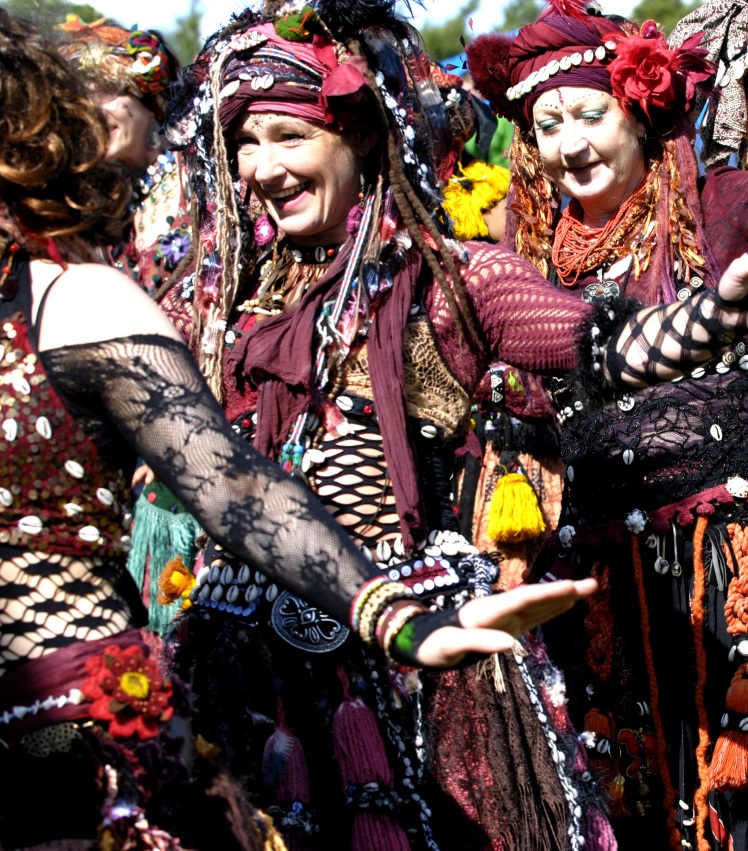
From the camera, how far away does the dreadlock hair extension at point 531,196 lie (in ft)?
14.7

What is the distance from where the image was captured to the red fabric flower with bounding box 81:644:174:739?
2059 mm

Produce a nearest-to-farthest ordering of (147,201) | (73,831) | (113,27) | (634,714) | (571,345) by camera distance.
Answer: (73,831) < (571,345) < (634,714) < (147,201) < (113,27)

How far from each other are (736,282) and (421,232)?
3.02 ft

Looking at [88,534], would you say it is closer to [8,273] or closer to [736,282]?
[8,273]

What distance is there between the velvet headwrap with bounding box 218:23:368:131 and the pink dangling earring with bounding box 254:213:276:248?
279mm

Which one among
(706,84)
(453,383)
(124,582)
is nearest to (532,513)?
(706,84)

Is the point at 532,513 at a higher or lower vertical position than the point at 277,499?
higher

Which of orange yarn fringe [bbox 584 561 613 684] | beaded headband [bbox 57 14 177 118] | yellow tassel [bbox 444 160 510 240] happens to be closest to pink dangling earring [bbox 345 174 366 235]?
orange yarn fringe [bbox 584 561 613 684]

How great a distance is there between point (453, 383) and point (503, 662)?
2.02 feet

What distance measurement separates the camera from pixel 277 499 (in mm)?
2188

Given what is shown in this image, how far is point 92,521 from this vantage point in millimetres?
2188

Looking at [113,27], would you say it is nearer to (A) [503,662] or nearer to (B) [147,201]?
(B) [147,201]

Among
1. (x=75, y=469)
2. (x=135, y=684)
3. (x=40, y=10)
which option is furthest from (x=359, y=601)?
(x=40, y=10)

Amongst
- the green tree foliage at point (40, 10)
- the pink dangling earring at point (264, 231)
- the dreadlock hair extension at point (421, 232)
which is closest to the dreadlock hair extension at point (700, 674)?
the dreadlock hair extension at point (421, 232)
